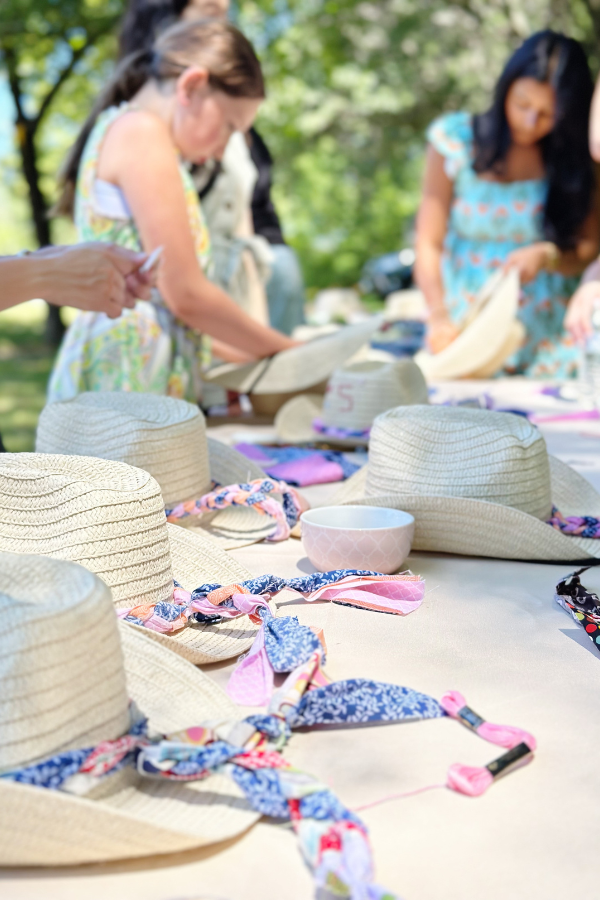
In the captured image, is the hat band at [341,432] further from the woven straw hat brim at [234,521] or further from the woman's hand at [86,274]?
the woman's hand at [86,274]

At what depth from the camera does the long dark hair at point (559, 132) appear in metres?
3.46

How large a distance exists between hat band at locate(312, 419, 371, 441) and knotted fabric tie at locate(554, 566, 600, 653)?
1.01 meters

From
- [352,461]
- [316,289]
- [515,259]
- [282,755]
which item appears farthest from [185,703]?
[316,289]

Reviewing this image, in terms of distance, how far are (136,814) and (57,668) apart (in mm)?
131

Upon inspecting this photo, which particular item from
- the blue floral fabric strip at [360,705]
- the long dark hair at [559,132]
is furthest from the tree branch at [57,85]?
the blue floral fabric strip at [360,705]

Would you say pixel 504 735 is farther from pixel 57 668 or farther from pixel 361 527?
pixel 361 527

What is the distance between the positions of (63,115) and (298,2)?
→ 270 cm

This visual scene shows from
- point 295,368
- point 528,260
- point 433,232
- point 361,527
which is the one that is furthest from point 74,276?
point 433,232

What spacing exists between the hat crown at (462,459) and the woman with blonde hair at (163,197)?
1028mm

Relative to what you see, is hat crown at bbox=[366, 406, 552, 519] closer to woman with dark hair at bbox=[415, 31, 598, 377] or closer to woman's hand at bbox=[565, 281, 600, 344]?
woman's hand at bbox=[565, 281, 600, 344]

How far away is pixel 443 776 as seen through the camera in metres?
0.85

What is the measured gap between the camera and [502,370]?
3789 millimetres

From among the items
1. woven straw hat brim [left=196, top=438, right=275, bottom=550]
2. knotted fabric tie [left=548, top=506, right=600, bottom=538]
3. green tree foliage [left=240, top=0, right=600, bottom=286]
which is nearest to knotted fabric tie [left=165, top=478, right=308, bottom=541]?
woven straw hat brim [left=196, top=438, right=275, bottom=550]

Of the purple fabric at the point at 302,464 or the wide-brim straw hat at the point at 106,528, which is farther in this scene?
the purple fabric at the point at 302,464
